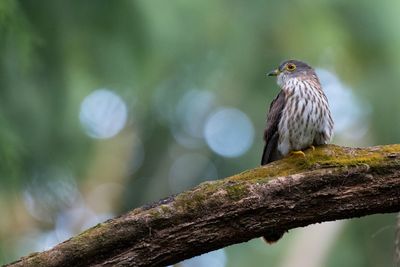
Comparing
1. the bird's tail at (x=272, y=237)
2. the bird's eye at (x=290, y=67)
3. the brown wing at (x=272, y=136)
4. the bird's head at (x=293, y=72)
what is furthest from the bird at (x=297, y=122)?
the bird's tail at (x=272, y=237)

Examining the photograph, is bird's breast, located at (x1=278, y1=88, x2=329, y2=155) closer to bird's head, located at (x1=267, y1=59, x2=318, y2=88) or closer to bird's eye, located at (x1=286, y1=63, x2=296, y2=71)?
bird's head, located at (x1=267, y1=59, x2=318, y2=88)

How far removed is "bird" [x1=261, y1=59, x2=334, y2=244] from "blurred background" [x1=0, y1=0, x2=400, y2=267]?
33.6 inches

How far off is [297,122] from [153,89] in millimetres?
4108

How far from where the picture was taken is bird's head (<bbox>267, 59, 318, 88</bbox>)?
18.7 feet

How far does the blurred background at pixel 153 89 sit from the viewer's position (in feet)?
21.4

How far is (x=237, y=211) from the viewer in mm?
4094

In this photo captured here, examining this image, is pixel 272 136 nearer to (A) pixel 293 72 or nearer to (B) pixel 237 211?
(A) pixel 293 72

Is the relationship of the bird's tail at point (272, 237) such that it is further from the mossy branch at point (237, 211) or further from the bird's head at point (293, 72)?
the bird's head at point (293, 72)

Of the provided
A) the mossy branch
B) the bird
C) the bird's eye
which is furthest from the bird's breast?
the mossy branch

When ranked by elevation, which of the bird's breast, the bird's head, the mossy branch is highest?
the bird's head

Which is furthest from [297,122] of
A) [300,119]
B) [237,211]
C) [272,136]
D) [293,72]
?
[237,211]

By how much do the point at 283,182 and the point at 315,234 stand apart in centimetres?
429

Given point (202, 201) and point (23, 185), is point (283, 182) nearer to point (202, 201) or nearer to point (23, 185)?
point (202, 201)

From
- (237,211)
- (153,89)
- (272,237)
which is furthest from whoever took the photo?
(153,89)
